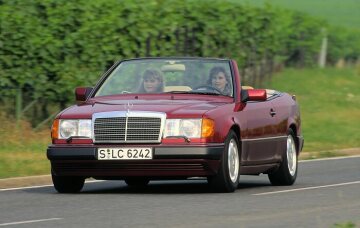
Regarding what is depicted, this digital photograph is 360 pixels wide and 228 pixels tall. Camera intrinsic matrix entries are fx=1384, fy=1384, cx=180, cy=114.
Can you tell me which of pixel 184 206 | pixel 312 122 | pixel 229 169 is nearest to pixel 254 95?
pixel 229 169

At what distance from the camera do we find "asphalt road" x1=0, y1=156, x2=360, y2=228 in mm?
11656

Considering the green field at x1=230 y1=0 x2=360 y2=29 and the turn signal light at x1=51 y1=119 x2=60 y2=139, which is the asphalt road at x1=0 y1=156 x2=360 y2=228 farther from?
the green field at x1=230 y1=0 x2=360 y2=29

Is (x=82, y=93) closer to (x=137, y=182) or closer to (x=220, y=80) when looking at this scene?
(x=137, y=182)

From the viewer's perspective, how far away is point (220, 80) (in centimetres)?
1606

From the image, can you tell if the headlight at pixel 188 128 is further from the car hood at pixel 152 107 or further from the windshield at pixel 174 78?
the windshield at pixel 174 78

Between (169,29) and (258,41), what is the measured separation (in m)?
7.11

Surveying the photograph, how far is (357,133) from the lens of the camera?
1123 inches

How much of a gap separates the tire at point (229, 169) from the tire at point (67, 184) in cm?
155

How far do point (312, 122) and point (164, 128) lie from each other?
16046mm

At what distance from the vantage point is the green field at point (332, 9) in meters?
77.5

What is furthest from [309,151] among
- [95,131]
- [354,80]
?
[354,80]

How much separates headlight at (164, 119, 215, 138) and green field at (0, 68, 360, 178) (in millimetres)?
3868

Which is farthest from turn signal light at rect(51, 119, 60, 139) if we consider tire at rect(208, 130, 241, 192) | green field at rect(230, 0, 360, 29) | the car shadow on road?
green field at rect(230, 0, 360, 29)

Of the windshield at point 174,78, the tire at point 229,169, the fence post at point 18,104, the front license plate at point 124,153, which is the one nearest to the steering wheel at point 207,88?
the windshield at point 174,78
